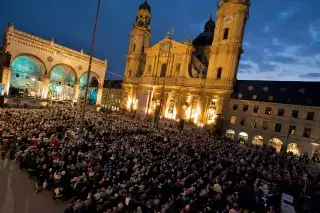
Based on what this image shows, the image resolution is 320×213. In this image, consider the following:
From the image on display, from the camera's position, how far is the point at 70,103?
54.8 metres

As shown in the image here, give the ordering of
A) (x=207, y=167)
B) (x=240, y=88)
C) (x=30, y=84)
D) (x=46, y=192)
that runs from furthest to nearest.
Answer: (x=30, y=84)
(x=240, y=88)
(x=207, y=167)
(x=46, y=192)

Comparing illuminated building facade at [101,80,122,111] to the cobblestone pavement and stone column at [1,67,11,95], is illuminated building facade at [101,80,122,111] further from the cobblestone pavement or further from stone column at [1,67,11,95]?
the cobblestone pavement

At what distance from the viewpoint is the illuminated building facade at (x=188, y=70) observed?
1622 inches

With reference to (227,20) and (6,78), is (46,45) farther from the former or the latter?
(227,20)

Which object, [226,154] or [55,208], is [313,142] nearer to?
[226,154]

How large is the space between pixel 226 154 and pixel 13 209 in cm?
1796

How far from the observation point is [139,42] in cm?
6109

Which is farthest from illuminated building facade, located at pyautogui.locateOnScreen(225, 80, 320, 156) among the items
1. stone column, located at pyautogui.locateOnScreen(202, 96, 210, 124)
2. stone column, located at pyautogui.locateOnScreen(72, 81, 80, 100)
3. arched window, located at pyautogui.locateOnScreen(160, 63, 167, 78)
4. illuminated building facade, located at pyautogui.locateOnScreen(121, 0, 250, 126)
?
stone column, located at pyautogui.locateOnScreen(72, 81, 80, 100)

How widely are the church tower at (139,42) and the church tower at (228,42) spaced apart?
2345 centimetres

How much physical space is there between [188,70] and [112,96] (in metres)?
34.4

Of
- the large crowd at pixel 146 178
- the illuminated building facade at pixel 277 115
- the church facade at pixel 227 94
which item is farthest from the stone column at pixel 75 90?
the illuminated building facade at pixel 277 115

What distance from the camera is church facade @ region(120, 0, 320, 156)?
33.9 m

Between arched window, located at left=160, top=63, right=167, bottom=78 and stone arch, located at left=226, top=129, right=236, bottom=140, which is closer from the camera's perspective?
stone arch, located at left=226, top=129, right=236, bottom=140

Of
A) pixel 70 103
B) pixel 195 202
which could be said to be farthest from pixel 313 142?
pixel 70 103
